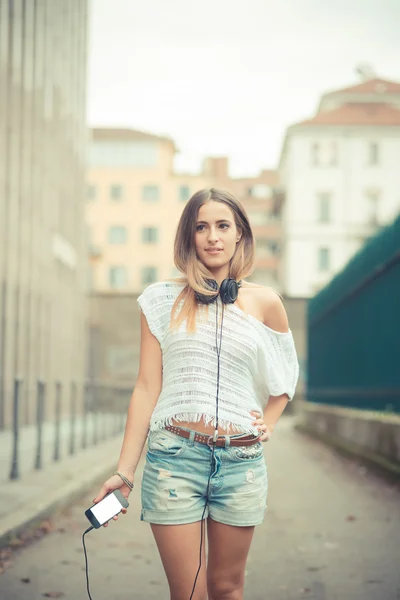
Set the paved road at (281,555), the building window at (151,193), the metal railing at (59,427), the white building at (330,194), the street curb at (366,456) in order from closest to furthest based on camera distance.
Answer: the paved road at (281,555) < the metal railing at (59,427) < the street curb at (366,456) < the white building at (330,194) < the building window at (151,193)

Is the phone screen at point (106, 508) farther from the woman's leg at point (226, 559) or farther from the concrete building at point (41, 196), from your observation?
the concrete building at point (41, 196)

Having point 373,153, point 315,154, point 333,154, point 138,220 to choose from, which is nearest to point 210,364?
point 315,154

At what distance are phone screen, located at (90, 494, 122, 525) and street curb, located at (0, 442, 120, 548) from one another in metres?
3.36

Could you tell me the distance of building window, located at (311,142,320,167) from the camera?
59812 mm

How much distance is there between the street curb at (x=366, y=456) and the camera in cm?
944

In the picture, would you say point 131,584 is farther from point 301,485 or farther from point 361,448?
point 361,448

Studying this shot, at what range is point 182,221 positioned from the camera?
3.06 meters

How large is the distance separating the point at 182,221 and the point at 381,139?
2345 inches

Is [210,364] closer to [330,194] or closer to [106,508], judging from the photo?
[106,508]

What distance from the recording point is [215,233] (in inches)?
119

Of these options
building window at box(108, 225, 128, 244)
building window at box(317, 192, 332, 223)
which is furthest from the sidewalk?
building window at box(108, 225, 128, 244)

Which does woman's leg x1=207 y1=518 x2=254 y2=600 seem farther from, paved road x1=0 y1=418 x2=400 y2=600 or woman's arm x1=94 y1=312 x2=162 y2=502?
paved road x1=0 y1=418 x2=400 y2=600

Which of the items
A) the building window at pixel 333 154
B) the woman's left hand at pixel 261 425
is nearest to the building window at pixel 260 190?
the building window at pixel 333 154

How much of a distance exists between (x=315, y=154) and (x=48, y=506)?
179 ft
